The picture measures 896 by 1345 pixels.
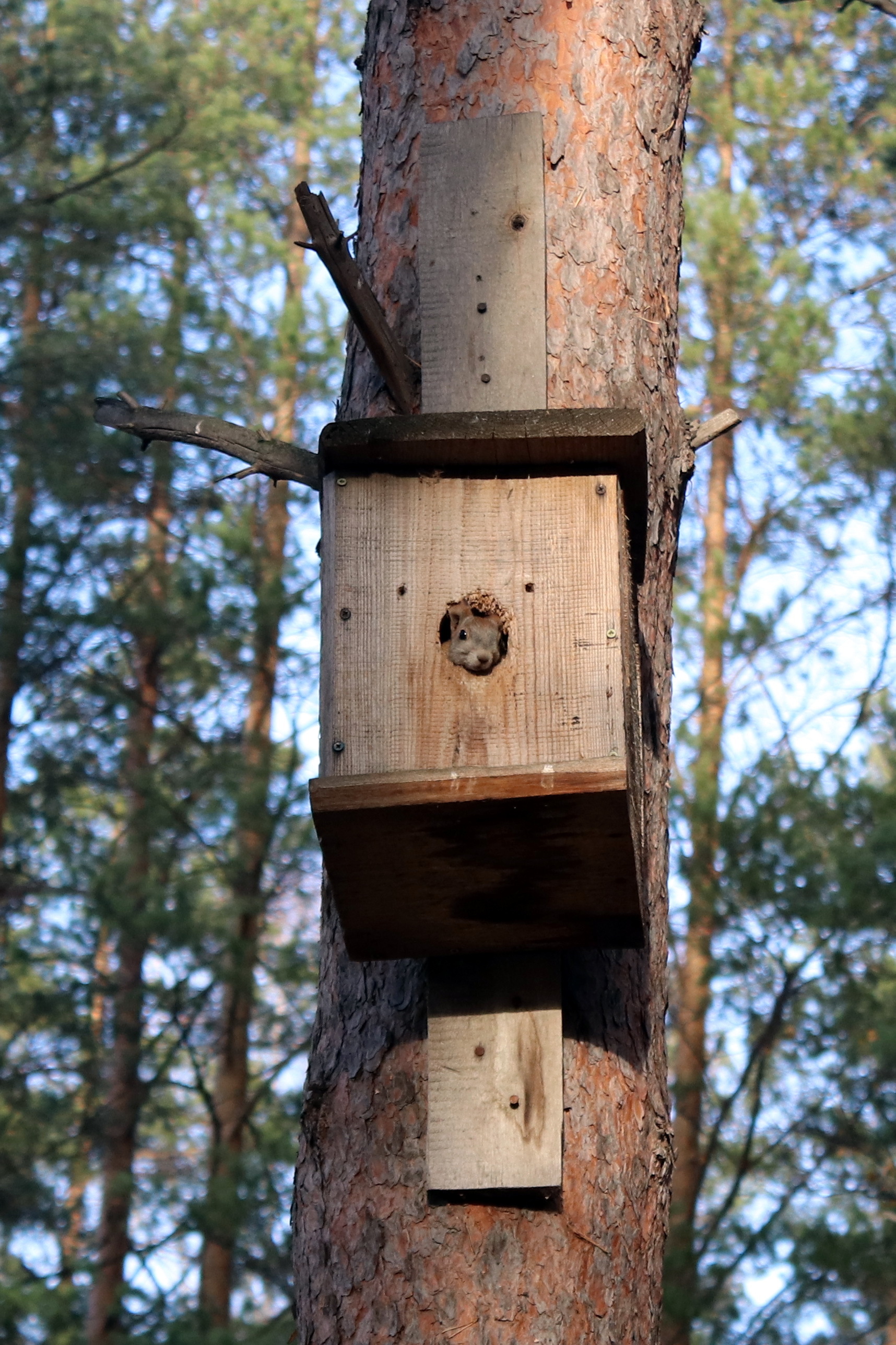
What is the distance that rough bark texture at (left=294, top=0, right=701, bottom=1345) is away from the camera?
2162 mm

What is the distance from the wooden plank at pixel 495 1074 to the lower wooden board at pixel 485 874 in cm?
5

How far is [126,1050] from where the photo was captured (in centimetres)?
977

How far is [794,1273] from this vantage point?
750cm

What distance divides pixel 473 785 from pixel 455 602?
284 mm

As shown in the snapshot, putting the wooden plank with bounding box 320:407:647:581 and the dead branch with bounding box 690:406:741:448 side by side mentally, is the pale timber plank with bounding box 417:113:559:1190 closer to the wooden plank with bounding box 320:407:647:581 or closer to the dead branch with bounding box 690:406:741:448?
the wooden plank with bounding box 320:407:647:581

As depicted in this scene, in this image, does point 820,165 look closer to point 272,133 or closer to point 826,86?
point 826,86

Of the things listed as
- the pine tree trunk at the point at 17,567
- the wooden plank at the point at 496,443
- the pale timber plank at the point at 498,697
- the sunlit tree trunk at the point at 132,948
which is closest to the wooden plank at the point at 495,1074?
the pale timber plank at the point at 498,697

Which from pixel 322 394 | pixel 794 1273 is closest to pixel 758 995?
pixel 794 1273

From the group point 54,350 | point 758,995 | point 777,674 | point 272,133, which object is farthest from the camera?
point 272,133

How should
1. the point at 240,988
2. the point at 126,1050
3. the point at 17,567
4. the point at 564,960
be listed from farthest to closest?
the point at 17,567 < the point at 126,1050 < the point at 240,988 < the point at 564,960

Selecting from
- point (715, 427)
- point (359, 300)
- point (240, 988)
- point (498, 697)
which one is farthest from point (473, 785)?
point (240, 988)

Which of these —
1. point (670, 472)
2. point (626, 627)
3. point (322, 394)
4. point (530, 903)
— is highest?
point (322, 394)

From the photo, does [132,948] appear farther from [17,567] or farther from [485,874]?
[485,874]

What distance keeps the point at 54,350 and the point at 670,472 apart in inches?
399
